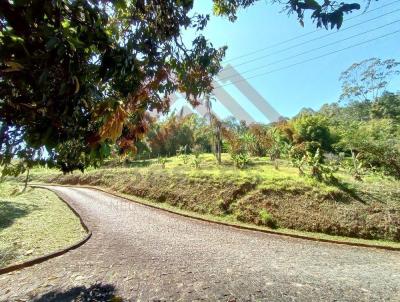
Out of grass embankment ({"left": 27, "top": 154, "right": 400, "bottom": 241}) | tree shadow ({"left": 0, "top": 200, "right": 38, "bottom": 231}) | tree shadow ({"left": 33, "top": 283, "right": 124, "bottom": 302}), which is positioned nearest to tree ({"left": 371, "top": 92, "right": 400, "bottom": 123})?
grass embankment ({"left": 27, "top": 154, "right": 400, "bottom": 241})

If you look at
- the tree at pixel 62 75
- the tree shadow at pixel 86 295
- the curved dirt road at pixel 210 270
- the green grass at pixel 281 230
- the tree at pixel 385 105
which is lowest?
the tree shadow at pixel 86 295

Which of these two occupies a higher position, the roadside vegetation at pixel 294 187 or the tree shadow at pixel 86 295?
the roadside vegetation at pixel 294 187

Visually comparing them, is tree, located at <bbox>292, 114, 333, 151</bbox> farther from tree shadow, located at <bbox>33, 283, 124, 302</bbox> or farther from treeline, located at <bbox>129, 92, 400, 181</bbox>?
tree shadow, located at <bbox>33, 283, 124, 302</bbox>

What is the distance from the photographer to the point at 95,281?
542 cm

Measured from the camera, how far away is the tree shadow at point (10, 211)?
10.7 m

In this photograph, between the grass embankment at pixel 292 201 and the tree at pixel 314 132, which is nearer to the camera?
the grass embankment at pixel 292 201

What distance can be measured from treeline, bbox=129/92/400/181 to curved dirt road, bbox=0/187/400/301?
2406 mm

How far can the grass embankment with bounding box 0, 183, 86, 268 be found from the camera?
7324 millimetres

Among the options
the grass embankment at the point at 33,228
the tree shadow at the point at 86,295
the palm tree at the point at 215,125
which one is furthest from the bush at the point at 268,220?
the palm tree at the point at 215,125

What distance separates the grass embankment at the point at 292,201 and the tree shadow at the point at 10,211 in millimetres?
5685

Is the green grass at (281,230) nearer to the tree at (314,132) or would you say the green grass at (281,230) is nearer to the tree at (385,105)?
the tree at (314,132)

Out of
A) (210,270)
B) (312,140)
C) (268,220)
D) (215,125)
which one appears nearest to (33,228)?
(210,270)

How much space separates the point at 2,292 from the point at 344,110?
62225 millimetres

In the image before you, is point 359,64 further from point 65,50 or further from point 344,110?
point 65,50
